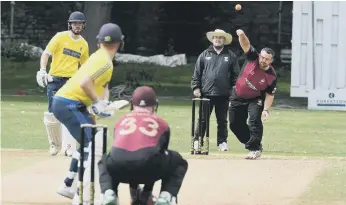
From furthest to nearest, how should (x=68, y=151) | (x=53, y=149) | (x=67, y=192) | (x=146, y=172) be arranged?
(x=53, y=149)
(x=68, y=151)
(x=67, y=192)
(x=146, y=172)

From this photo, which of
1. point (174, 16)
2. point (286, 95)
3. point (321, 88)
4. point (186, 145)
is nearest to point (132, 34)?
point (174, 16)

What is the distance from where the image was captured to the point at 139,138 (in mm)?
7801

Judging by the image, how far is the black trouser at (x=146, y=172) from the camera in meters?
7.80

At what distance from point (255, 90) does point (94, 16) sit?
17.2 meters

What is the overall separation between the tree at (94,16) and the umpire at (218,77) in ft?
50.9

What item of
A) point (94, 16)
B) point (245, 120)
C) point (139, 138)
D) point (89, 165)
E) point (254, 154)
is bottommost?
point (254, 154)

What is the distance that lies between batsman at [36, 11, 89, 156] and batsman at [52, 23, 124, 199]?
3.46m

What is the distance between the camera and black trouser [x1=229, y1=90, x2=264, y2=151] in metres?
13.1

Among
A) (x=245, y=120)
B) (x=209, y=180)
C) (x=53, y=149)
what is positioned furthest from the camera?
(x=245, y=120)

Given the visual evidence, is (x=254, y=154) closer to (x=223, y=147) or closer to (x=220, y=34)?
(x=223, y=147)

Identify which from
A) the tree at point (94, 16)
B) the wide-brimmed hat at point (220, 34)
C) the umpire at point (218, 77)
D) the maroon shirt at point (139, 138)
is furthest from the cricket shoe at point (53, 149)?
the tree at point (94, 16)

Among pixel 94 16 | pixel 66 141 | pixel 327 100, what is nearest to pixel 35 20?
pixel 94 16

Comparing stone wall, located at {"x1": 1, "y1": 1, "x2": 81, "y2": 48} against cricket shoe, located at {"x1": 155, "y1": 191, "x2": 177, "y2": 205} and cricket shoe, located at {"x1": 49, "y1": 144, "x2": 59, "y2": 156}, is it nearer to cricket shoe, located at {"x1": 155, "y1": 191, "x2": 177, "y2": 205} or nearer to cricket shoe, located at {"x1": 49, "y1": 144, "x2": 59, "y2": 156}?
cricket shoe, located at {"x1": 49, "y1": 144, "x2": 59, "y2": 156}

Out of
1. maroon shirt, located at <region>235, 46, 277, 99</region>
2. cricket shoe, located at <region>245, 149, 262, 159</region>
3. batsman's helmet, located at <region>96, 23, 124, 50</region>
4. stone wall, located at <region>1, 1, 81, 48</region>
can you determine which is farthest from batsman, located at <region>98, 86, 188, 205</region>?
stone wall, located at <region>1, 1, 81, 48</region>
